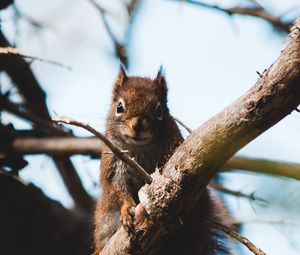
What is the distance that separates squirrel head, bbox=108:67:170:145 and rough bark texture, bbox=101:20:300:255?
0.60 metres

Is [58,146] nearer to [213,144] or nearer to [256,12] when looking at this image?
[256,12]

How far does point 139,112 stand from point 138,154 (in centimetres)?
27

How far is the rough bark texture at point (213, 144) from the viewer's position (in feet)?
5.38

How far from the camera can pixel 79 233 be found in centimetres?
392

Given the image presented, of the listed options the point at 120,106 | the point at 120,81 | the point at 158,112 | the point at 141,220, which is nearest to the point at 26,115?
the point at 120,81

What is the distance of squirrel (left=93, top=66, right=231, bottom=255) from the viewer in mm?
2879

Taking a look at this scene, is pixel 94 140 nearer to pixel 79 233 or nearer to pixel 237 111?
pixel 79 233

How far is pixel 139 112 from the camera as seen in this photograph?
2889 mm

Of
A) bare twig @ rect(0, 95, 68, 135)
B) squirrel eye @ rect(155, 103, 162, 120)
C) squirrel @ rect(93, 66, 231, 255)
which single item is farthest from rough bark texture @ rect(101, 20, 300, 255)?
bare twig @ rect(0, 95, 68, 135)

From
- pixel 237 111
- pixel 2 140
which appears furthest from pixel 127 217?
pixel 2 140

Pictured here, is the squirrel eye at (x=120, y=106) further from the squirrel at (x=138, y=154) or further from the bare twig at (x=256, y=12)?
the bare twig at (x=256, y=12)

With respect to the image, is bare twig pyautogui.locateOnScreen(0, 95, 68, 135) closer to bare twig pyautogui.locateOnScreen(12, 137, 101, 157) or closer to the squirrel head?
bare twig pyautogui.locateOnScreen(12, 137, 101, 157)

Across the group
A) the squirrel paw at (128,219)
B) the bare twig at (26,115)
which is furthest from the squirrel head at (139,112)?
the bare twig at (26,115)

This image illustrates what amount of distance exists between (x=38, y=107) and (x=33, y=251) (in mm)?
1073
